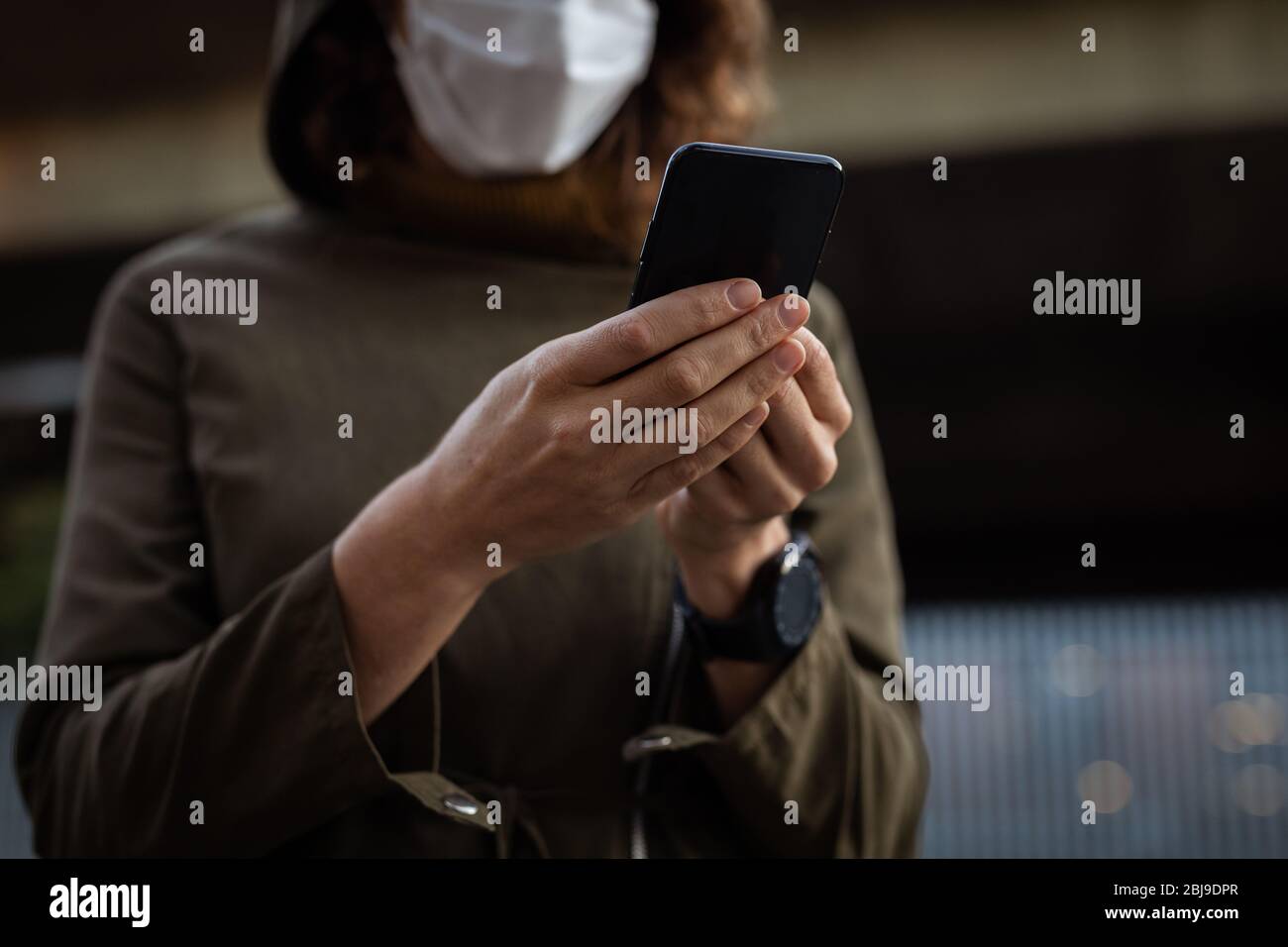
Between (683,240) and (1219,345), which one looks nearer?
(683,240)

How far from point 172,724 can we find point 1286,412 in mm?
3777

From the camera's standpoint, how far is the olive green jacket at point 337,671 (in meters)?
0.61

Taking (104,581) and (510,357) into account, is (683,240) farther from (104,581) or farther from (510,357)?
(104,581)

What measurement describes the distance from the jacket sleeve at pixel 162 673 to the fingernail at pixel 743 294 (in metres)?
0.27

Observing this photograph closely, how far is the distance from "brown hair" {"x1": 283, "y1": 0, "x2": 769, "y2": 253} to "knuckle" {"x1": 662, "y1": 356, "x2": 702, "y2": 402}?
14.3 inches

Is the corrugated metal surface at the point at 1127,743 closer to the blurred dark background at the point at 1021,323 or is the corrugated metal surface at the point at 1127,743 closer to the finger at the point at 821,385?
the blurred dark background at the point at 1021,323

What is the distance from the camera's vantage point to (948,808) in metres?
3.60

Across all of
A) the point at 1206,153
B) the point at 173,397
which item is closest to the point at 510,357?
the point at 173,397

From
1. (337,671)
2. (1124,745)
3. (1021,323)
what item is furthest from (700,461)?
(1124,745)

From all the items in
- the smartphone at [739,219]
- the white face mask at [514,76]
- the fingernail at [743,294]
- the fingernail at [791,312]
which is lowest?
the fingernail at [791,312]

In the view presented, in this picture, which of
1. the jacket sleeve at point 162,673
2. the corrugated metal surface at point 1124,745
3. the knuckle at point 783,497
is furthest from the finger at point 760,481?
the corrugated metal surface at point 1124,745

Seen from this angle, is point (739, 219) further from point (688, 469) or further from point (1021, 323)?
point (1021, 323)

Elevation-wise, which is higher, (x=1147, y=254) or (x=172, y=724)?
(x=1147, y=254)

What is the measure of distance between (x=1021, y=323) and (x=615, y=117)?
110 inches
